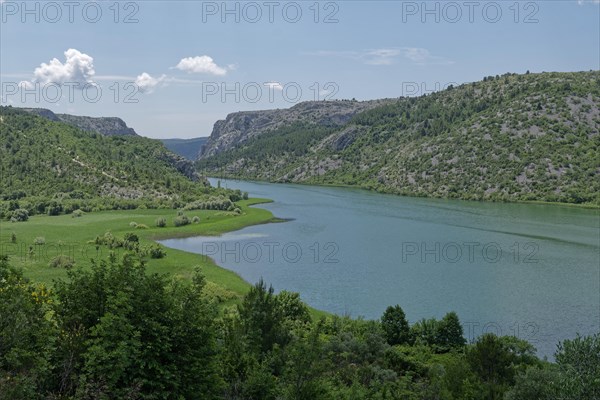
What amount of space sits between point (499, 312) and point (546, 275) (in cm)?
2014

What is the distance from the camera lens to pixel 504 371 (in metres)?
31.7

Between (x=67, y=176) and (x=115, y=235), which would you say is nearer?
(x=115, y=235)

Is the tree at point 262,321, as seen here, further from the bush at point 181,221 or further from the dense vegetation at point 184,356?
the bush at point 181,221

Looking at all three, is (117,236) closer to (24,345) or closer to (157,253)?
(157,253)

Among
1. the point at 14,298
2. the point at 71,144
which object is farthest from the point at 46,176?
the point at 14,298

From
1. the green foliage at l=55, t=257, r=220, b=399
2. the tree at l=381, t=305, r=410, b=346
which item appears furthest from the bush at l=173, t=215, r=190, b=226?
the green foliage at l=55, t=257, r=220, b=399

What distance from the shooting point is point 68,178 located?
148875mm

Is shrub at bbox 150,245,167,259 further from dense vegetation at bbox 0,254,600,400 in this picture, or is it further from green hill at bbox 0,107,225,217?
green hill at bbox 0,107,225,217

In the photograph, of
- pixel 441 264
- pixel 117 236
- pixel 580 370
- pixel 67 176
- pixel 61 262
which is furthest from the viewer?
pixel 67 176

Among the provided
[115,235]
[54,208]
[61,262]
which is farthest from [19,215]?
[61,262]

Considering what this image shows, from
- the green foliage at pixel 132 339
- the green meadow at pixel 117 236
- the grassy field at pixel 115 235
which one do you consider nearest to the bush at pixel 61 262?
the green meadow at pixel 117 236

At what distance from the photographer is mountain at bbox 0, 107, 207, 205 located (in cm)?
14075

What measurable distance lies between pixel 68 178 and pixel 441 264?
377 feet

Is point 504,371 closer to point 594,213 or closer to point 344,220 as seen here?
point 344,220
